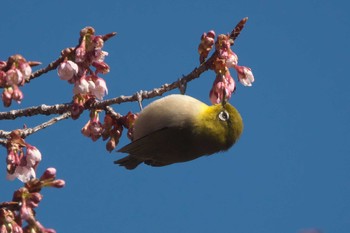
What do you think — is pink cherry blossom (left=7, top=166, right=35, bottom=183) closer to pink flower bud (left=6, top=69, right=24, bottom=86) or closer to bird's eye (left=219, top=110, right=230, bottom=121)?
pink flower bud (left=6, top=69, right=24, bottom=86)

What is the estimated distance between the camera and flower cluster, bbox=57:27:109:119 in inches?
234

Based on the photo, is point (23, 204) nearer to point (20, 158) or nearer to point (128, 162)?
point (20, 158)

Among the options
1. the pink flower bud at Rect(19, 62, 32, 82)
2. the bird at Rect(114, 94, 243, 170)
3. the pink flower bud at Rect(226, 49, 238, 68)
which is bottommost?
the pink flower bud at Rect(19, 62, 32, 82)

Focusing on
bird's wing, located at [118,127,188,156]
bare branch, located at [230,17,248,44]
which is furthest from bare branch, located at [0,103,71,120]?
bare branch, located at [230,17,248,44]

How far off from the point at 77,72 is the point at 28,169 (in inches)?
38.6

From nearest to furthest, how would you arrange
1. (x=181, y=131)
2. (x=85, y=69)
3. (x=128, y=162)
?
(x=85, y=69)
(x=181, y=131)
(x=128, y=162)

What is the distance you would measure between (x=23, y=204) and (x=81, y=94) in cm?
162

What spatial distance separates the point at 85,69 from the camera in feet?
20.5

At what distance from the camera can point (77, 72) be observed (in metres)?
6.03

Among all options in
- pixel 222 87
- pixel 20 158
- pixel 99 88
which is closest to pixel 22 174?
pixel 20 158

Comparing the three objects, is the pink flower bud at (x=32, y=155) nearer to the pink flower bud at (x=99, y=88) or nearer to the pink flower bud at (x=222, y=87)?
the pink flower bud at (x=99, y=88)

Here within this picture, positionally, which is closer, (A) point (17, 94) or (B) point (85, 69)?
(A) point (17, 94)

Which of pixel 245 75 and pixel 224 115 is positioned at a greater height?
pixel 245 75

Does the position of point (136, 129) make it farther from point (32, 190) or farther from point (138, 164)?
point (32, 190)
